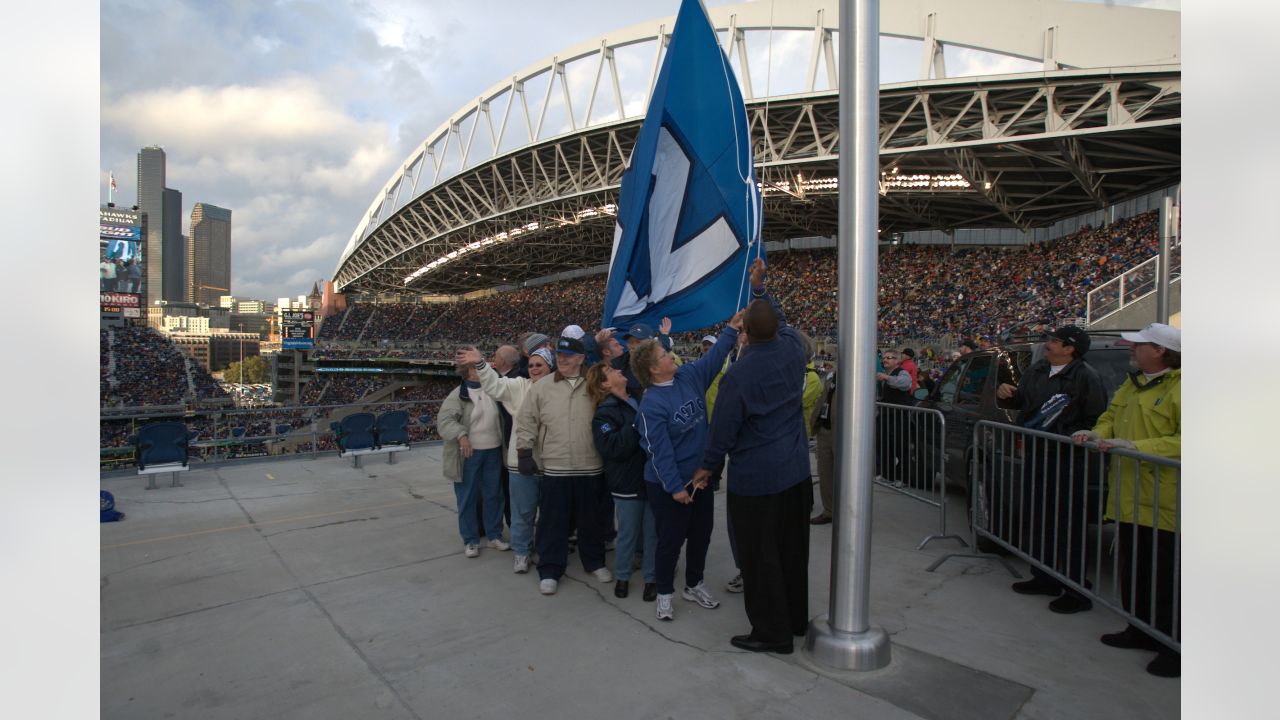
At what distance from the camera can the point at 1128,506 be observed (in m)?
3.24

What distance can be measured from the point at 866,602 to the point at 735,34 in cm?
2728

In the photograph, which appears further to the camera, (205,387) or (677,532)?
(205,387)

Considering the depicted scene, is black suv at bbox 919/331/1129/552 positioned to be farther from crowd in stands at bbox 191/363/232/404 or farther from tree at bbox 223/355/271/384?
tree at bbox 223/355/271/384

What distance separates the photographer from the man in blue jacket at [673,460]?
11.9 ft

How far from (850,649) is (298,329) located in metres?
56.7

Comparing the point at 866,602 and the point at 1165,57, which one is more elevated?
the point at 1165,57

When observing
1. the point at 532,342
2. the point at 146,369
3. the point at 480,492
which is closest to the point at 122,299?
the point at 146,369

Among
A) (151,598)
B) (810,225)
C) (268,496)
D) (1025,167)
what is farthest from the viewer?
(810,225)

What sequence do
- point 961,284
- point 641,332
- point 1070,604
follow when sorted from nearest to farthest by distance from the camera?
point 1070,604
point 641,332
point 961,284

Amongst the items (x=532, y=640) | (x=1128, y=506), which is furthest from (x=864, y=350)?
(x=532, y=640)

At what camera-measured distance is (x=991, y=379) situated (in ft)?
19.4

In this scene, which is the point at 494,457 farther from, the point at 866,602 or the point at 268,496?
the point at 268,496

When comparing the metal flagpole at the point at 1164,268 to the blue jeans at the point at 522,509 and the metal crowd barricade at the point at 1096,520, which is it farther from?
the blue jeans at the point at 522,509

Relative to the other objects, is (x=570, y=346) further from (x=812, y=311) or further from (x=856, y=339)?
(x=812, y=311)
